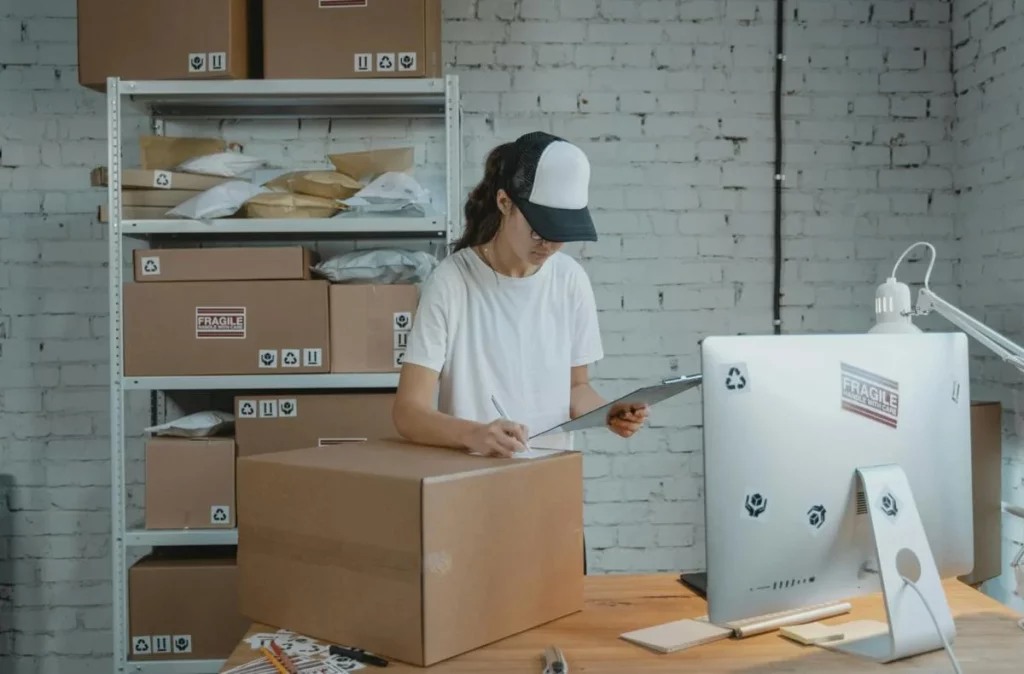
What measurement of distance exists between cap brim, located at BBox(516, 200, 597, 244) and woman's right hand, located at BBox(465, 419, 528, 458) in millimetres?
379

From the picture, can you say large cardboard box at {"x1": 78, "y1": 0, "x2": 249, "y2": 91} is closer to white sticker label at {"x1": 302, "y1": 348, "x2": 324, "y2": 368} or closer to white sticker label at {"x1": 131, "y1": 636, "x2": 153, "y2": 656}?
white sticker label at {"x1": 302, "y1": 348, "x2": 324, "y2": 368}

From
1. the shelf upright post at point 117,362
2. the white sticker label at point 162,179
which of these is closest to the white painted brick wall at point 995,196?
the white sticker label at point 162,179

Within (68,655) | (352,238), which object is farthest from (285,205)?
(68,655)

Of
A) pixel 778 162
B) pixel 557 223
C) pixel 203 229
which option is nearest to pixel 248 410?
pixel 203 229

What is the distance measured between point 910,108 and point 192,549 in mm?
2489

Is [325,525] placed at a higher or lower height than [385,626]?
higher

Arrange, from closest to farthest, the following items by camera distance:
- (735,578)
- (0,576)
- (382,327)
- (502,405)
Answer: (735,578) → (502,405) → (382,327) → (0,576)

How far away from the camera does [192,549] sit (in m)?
2.61

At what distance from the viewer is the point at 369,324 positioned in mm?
2422

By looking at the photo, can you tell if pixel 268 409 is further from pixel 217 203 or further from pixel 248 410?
pixel 217 203

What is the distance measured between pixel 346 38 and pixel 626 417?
139 cm

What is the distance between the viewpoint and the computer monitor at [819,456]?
1.13m

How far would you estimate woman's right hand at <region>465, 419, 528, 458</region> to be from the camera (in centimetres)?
140

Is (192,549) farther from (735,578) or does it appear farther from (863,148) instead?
(863,148)
